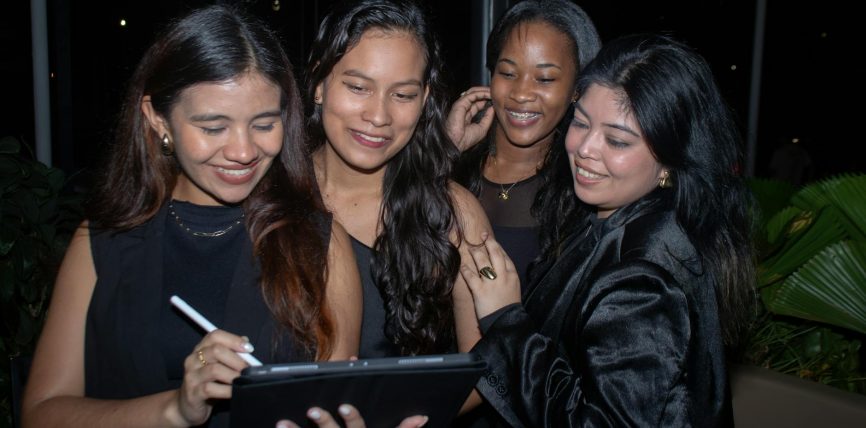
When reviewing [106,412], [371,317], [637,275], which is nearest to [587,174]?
[637,275]

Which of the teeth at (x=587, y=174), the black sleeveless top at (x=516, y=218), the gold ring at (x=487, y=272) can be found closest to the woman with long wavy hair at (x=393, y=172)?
the gold ring at (x=487, y=272)

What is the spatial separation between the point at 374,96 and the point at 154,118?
532 millimetres

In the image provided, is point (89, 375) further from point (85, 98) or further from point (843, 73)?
point (843, 73)

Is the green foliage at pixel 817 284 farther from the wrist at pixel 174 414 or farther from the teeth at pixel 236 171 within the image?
the wrist at pixel 174 414

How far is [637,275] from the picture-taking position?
138 cm

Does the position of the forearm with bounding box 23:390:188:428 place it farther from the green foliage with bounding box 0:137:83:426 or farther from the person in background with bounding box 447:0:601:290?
the green foliage with bounding box 0:137:83:426

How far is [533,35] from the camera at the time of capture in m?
2.37

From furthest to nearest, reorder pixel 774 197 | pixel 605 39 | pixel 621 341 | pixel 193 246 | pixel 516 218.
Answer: pixel 605 39
pixel 774 197
pixel 516 218
pixel 193 246
pixel 621 341

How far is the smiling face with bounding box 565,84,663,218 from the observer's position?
155cm

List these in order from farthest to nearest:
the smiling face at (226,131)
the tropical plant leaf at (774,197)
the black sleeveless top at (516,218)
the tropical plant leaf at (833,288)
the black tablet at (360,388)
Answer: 1. the tropical plant leaf at (774,197)
2. the tropical plant leaf at (833,288)
3. the black sleeveless top at (516,218)
4. the smiling face at (226,131)
5. the black tablet at (360,388)

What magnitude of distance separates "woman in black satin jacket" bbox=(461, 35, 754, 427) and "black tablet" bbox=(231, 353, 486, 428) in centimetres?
26

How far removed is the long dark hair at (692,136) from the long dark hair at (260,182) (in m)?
0.71

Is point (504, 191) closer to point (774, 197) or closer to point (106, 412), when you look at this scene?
point (106, 412)

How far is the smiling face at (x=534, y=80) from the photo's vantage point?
7.73 ft
